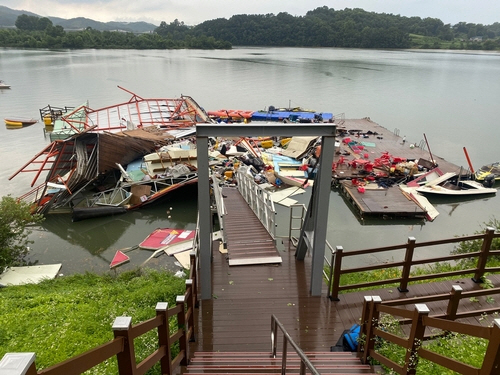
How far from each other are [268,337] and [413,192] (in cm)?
1449

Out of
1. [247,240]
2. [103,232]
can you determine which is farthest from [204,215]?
[103,232]

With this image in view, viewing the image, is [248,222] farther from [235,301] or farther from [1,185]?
[1,185]

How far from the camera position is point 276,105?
136 feet

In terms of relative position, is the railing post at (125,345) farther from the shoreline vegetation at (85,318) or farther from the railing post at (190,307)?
the shoreline vegetation at (85,318)

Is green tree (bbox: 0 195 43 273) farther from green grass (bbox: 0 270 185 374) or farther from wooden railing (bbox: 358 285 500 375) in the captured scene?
wooden railing (bbox: 358 285 500 375)

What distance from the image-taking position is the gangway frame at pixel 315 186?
212 inches

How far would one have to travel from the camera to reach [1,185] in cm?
1822

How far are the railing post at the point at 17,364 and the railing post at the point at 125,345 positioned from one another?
2.85 ft

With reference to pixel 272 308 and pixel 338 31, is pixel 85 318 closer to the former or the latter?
pixel 272 308

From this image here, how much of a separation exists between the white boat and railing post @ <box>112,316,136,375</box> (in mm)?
17822

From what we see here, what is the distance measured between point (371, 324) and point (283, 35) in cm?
13467

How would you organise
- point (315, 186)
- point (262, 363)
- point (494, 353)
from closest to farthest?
point (494, 353)
point (262, 363)
point (315, 186)

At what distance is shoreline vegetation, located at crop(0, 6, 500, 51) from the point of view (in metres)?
106

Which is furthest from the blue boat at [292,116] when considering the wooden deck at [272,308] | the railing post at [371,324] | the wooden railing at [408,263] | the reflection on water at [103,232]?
the railing post at [371,324]
